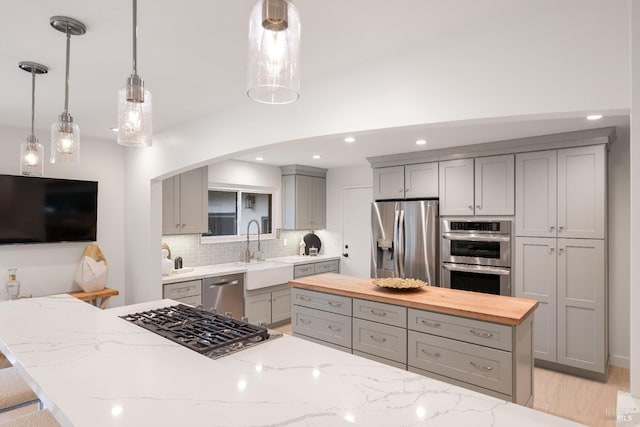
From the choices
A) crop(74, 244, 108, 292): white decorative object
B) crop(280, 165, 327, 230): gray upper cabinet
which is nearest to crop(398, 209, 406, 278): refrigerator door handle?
crop(280, 165, 327, 230): gray upper cabinet

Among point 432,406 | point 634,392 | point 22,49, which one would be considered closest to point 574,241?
point 634,392

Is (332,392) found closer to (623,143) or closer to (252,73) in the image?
(252,73)

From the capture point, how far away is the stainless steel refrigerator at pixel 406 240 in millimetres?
4582

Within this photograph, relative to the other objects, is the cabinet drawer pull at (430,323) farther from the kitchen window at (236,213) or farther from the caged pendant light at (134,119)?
the kitchen window at (236,213)

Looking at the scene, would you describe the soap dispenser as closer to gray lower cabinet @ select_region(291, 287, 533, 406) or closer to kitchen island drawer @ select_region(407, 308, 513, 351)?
A: gray lower cabinet @ select_region(291, 287, 533, 406)

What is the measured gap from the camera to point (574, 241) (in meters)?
3.67

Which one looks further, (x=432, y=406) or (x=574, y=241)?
(x=574, y=241)

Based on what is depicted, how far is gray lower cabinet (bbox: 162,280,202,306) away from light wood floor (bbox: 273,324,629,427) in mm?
3479

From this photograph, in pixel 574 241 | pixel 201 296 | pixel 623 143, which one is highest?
A: pixel 623 143

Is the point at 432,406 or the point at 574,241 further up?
the point at 574,241

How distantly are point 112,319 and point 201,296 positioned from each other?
2.44 m

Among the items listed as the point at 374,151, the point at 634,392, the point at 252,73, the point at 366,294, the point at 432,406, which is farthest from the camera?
the point at 374,151

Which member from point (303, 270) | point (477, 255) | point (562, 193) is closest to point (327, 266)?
point (303, 270)

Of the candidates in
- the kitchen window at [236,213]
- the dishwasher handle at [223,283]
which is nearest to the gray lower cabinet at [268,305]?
the dishwasher handle at [223,283]
